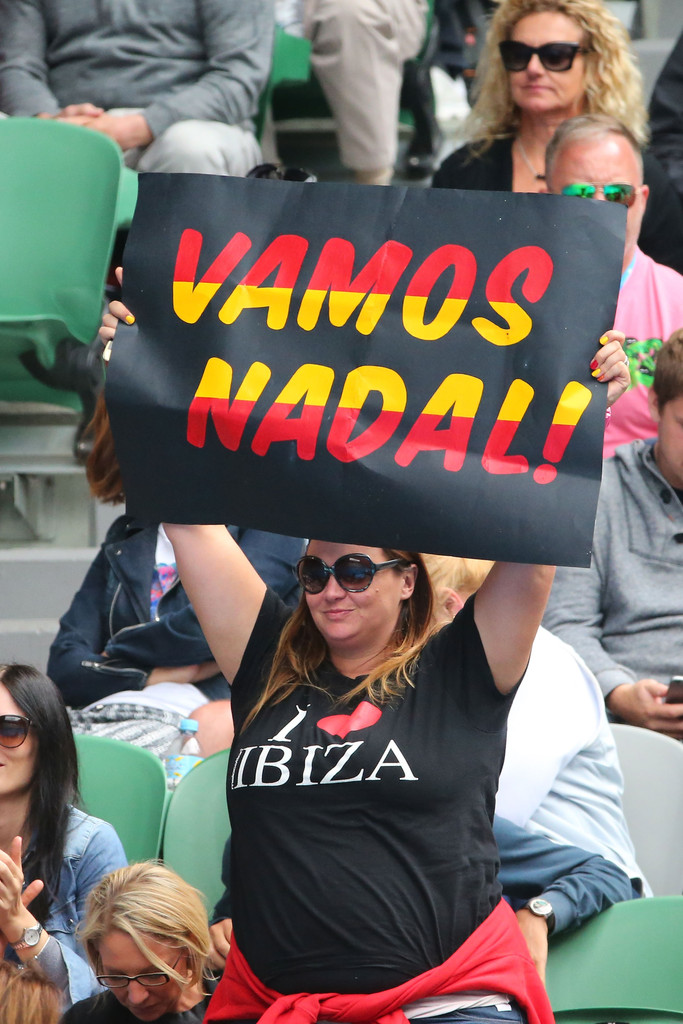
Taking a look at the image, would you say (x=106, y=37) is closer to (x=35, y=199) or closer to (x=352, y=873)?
(x=35, y=199)

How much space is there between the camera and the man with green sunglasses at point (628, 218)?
3.64 m

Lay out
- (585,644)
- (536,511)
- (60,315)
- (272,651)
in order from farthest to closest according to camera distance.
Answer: (60,315) → (585,644) → (272,651) → (536,511)

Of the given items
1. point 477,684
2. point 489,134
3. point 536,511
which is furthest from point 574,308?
point 489,134

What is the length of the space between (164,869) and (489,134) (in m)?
2.91

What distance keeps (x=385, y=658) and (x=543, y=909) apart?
532mm

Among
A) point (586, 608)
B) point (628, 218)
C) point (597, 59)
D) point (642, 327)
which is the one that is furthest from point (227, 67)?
point (586, 608)

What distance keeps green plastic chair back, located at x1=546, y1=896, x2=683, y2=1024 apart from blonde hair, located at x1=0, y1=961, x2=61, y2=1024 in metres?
0.86

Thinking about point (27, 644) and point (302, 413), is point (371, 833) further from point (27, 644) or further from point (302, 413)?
point (27, 644)

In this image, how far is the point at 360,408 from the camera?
6.50 ft

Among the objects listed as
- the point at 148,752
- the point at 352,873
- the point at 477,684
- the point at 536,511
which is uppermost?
the point at 536,511

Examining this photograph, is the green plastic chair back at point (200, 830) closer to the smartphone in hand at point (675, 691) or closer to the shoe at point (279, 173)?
the smartphone in hand at point (675, 691)

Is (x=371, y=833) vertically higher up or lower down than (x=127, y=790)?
higher up

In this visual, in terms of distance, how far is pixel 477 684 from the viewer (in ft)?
6.57

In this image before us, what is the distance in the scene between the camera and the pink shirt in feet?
12.0
